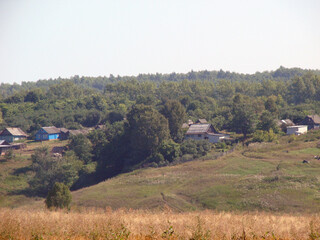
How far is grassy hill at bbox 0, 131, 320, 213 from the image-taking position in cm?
4054

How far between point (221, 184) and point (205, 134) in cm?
3253

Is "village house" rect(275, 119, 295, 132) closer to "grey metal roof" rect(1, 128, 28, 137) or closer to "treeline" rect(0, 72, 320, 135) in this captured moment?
"treeline" rect(0, 72, 320, 135)

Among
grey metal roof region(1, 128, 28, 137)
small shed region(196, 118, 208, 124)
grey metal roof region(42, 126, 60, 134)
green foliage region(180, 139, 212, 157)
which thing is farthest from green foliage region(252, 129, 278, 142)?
grey metal roof region(1, 128, 28, 137)

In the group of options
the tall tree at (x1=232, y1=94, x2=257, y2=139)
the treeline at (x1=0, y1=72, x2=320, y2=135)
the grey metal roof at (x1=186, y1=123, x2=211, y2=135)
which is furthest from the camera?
the treeline at (x1=0, y1=72, x2=320, y2=135)

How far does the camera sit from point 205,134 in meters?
79.9

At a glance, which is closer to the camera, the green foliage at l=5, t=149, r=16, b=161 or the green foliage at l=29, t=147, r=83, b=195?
the green foliage at l=29, t=147, r=83, b=195

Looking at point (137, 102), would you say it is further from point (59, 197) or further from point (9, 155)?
point (59, 197)

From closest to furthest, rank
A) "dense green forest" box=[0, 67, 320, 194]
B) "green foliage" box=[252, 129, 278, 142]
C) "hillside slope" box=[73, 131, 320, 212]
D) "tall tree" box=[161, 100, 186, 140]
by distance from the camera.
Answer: "hillside slope" box=[73, 131, 320, 212], "dense green forest" box=[0, 67, 320, 194], "green foliage" box=[252, 129, 278, 142], "tall tree" box=[161, 100, 186, 140]

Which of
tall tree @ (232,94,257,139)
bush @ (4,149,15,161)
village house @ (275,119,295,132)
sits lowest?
bush @ (4,149,15,161)

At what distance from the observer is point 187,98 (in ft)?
378

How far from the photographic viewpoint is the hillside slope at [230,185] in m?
40.3

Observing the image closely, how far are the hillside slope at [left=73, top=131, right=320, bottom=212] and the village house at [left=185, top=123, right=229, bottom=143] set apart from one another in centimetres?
1144

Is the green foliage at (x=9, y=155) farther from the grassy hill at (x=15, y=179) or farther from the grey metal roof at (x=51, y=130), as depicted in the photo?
the grey metal roof at (x=51, y=130)

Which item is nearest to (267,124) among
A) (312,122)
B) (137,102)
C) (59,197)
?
(312,122)
